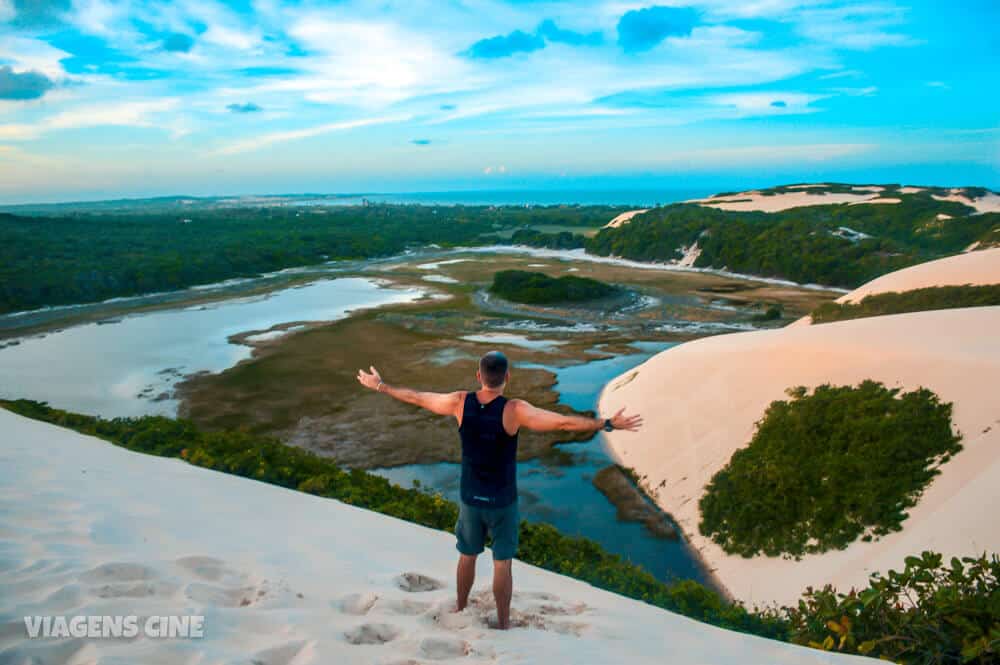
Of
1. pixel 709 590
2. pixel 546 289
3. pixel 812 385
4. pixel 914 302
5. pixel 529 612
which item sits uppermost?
pixel 529 612

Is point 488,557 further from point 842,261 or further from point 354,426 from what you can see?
point 842,261

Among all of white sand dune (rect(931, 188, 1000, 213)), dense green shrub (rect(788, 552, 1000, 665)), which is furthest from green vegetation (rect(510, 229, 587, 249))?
dense green shrub (rect(788, 552, 1000, 665))

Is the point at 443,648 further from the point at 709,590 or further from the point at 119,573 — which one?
the point at 709,590

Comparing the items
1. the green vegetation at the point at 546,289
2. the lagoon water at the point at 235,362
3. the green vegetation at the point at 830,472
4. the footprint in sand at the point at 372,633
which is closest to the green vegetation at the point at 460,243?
the lagoon water at the point at 235,362

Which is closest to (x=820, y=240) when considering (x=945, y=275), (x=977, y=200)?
(x=945, y=275)

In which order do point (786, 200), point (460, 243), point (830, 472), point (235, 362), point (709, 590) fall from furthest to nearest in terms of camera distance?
1. point (786, 200)
2. point (460, 243)
3. point (235, 362)
4. point (830, 472)
5. point (709, 590)

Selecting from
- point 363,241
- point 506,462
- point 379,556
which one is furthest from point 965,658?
point 363,241
